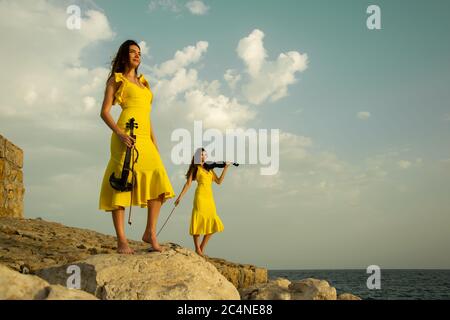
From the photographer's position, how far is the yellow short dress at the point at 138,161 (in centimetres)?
560

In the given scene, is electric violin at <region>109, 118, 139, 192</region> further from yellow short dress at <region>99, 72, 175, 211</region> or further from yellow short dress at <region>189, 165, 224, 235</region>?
yellow short dress at <region>189, 165, 224, 235</region>

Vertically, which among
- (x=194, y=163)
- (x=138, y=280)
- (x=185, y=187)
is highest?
(x=194, y=163)

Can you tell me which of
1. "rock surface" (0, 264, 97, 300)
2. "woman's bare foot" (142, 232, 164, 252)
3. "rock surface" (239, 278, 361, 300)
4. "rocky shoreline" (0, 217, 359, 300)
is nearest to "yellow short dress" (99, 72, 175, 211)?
"woman's bare foot" (142, 232, 164, 252)

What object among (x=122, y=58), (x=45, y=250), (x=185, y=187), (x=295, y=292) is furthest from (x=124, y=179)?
(x=185, y=187)

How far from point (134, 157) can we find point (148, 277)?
161cm

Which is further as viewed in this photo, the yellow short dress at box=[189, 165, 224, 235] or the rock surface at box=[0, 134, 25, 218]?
the rock surface at box=[0, 134, 25, 218]

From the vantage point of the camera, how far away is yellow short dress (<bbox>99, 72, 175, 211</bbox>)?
5598mm

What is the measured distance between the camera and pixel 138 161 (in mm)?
5648

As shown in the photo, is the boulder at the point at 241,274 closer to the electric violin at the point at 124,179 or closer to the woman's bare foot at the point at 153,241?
the woman's bare foot at the point at 153,241

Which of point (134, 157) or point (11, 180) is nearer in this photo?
point (134, 157)

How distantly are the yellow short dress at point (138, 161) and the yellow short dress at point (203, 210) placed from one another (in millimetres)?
5596

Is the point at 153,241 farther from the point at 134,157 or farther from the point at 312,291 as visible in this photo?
the point at 312,291

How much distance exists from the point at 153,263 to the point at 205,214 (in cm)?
624

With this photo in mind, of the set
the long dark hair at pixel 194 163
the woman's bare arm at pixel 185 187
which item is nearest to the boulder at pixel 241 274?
the woman's bare arm at pixel 185 187
